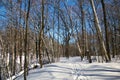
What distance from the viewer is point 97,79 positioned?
10453 millimetres

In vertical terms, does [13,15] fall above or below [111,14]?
below

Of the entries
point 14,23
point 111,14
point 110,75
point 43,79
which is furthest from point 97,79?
point 111,14

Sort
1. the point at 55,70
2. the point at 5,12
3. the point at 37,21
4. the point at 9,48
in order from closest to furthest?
the point at 55,70, the point at 5,12, the point at 37,21, the point at 9,48

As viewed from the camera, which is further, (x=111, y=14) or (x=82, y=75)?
(x=111, y=14)

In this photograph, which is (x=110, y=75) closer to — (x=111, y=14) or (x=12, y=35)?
(x=12, y=35)

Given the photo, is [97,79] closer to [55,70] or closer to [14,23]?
[55,70]

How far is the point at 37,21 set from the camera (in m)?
27.0

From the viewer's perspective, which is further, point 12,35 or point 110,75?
point 12,35

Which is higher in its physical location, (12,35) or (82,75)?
(12,35)

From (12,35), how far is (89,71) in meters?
16.9

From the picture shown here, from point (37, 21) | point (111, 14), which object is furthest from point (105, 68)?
point (111, 14)

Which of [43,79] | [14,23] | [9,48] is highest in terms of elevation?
[14,23]

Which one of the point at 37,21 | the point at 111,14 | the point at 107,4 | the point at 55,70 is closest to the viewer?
the point at 55,70

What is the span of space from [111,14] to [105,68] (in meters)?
29.7
